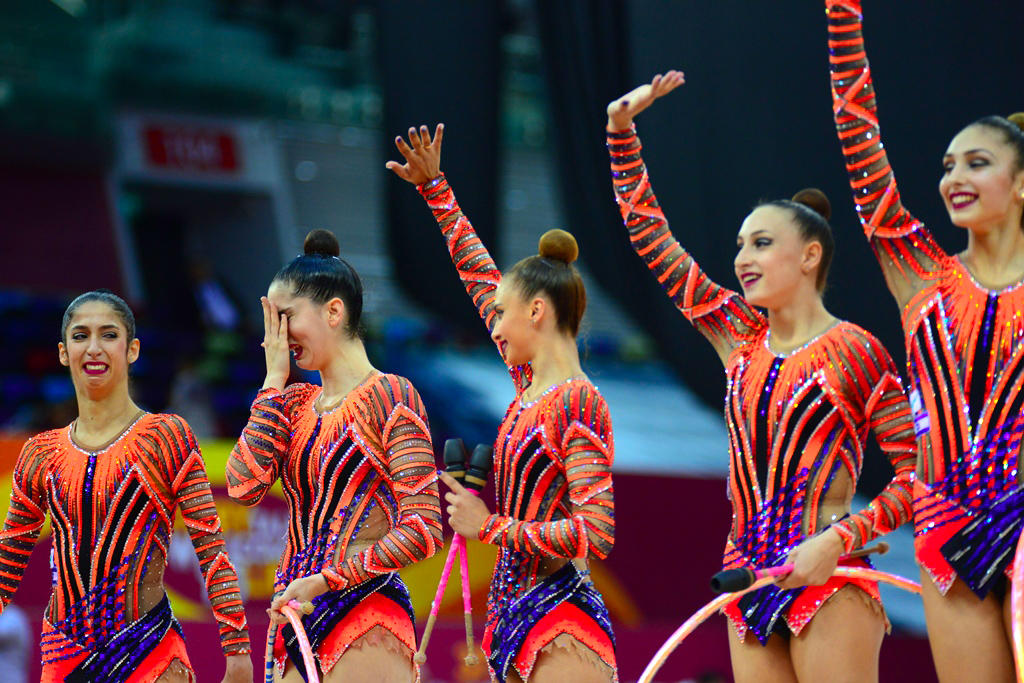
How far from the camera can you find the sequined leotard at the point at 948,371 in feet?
8.95

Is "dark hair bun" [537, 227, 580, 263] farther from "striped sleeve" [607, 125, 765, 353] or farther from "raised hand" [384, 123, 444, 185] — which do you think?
"raised hand" [384, 123, 444, 185]

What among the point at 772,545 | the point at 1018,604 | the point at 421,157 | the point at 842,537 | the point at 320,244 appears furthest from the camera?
the point at 421,157

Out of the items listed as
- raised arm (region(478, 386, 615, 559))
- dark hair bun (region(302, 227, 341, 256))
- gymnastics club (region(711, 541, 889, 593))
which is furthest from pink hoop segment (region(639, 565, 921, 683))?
dark hair bun (region(302, 227, 341, 256))

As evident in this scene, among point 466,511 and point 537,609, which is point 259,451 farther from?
point 537,609

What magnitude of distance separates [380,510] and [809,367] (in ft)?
3.64

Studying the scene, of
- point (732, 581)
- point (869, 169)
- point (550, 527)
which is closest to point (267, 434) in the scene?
point (550, 527)

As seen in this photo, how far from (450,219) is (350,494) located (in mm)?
1004

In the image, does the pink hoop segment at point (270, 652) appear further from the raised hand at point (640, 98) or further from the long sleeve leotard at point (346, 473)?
the raised hand at point (640, 98)

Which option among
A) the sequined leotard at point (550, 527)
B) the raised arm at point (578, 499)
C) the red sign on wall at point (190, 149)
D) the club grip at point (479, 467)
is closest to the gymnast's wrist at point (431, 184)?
the sequined leotard at point (550, 527)

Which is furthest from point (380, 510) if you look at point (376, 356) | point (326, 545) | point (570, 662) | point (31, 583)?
point (376, 356)

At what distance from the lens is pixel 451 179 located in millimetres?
8844

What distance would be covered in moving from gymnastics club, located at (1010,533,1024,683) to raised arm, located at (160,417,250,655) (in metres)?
1.86

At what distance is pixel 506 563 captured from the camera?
127 inches

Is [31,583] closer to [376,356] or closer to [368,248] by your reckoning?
[376,356]
